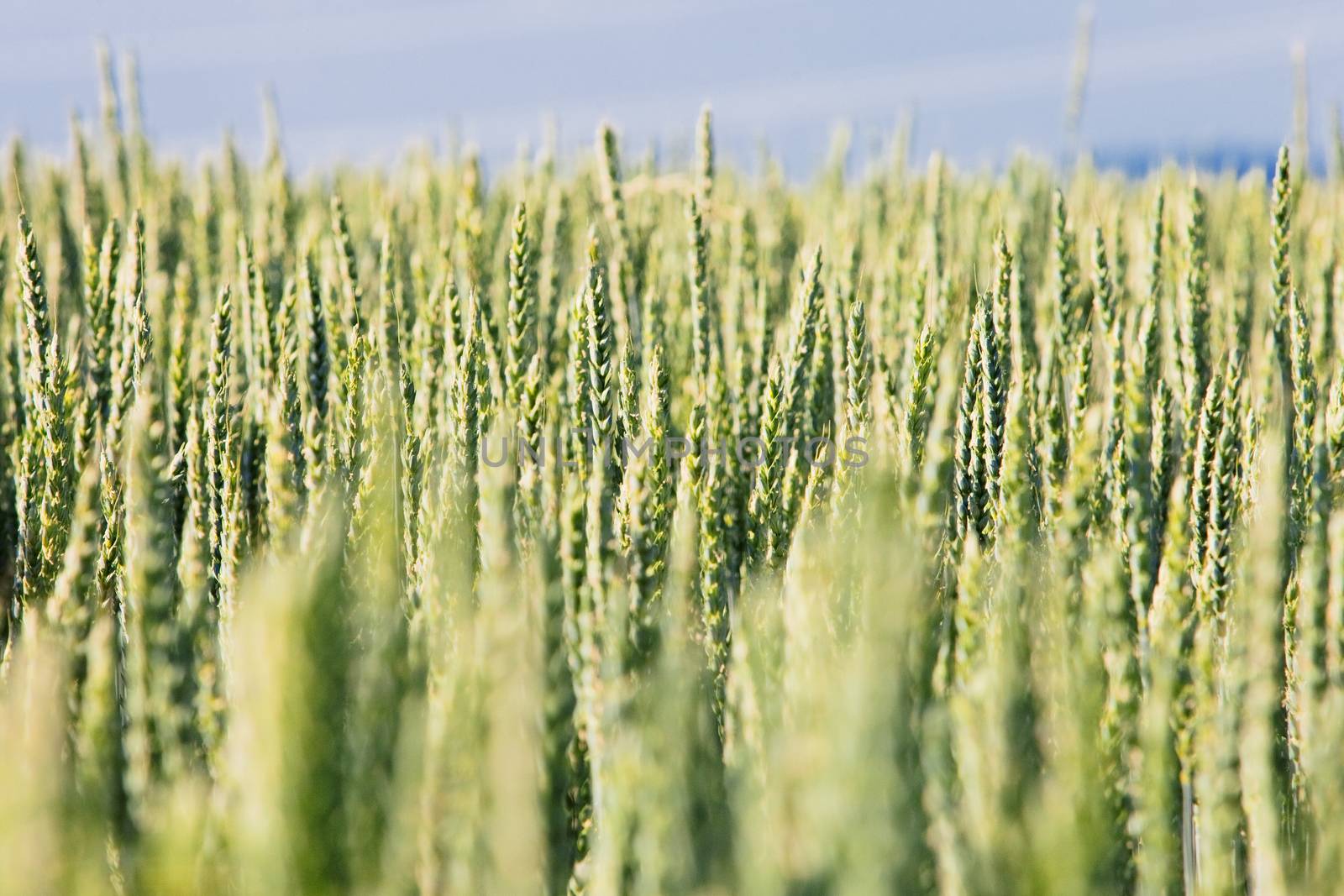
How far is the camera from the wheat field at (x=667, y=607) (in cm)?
41

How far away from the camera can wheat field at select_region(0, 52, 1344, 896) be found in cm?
41

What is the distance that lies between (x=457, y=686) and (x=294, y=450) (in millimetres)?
656

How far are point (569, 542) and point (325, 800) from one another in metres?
0.32

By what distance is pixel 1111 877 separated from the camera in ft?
2.00

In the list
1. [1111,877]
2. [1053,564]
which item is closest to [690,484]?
[1053,564]

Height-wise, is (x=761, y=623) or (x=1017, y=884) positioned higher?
(x=761, y=623)

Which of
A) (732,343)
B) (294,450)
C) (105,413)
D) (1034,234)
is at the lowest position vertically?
(294,450)

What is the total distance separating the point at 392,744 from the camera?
54cm

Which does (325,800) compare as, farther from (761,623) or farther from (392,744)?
(761,623)

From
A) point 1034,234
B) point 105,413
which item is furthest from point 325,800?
point 1034,234

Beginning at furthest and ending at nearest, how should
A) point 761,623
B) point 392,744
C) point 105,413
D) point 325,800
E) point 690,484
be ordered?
point 105,413
point 690,484
point 761,623
point 392,744
point 325,800

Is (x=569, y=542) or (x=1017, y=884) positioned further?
(x=569, y=542)

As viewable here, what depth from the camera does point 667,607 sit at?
73 centimetres

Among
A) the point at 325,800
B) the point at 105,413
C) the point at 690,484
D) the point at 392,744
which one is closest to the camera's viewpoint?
the point at 325,800
